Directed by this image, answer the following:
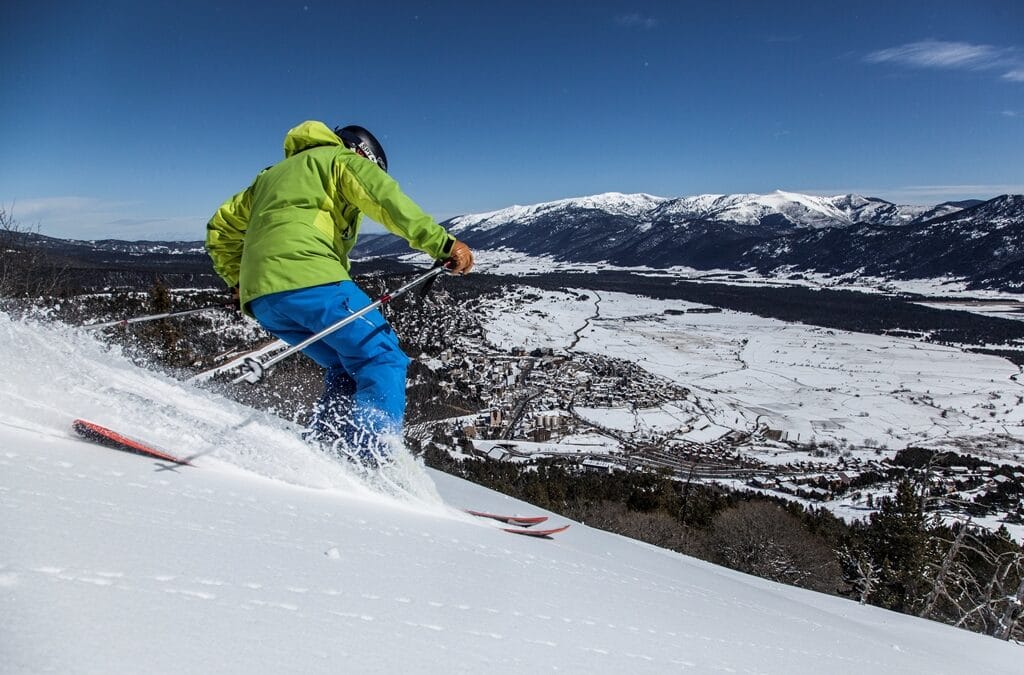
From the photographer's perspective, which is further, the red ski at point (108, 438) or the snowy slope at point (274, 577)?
the red ski at point (108, 438)

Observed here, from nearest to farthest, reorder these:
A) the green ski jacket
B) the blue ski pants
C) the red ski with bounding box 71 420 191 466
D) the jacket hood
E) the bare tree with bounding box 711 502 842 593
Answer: the red ski with bounding box 71 420 191 466 < the green ski jacket < the blue ski pants < the jacket hood < the bare tree with bounding box 711 502 842 593

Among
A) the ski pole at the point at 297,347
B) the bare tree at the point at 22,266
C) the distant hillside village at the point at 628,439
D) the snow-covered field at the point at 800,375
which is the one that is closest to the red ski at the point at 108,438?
the ski pole at the point at 297,347

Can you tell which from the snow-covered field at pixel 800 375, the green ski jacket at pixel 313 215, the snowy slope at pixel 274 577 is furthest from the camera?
the snow-covered field at pixel 800 375

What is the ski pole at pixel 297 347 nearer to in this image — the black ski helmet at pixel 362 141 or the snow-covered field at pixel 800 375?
the black ski helmet at pixel 362 141

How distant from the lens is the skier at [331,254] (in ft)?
10.8

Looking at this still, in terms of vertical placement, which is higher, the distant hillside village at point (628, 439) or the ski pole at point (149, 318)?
the ski pole at point (149, 318)

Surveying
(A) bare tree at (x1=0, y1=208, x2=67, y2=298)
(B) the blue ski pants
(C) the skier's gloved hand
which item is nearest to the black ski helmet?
(C) the skier's gloved hand

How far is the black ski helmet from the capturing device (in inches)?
148

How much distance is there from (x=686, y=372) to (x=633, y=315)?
59.1 metres

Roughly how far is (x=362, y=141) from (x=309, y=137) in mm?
391

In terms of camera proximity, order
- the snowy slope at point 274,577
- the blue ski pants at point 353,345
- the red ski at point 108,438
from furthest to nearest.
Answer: the blue ski pants at point 353,345, the red ski at point 108,438, the snowy slope at point 274,577

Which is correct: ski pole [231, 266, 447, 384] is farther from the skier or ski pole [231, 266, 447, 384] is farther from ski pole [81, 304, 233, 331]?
ski pole [81, 304, 233, 331]

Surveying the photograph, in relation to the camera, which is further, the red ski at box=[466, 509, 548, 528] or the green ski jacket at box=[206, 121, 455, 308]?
the red ski at box=[466, 509, 548, 528]

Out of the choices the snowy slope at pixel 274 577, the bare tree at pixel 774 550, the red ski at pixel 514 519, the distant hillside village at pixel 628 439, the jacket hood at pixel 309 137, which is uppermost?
the jacket hood at pixel 309 137
